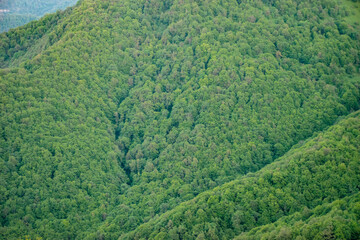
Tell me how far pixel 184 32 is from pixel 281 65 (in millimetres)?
41403

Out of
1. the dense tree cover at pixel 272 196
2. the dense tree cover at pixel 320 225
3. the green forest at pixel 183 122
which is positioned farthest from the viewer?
the green forest at pixel 183 122

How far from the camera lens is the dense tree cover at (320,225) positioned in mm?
73125

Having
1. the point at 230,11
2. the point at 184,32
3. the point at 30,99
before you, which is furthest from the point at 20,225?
the point at 230,11

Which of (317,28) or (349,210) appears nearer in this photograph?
(349,210)

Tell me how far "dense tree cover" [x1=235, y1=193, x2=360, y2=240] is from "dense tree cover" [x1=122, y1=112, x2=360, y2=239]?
649 millimetres

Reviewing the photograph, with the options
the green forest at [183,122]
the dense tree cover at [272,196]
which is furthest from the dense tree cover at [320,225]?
the dense tree cover at [272,196]

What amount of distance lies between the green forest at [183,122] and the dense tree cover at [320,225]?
0.30 metres

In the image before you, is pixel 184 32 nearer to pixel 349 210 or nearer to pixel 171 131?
pixel 171 131

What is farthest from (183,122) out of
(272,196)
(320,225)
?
(320,225)

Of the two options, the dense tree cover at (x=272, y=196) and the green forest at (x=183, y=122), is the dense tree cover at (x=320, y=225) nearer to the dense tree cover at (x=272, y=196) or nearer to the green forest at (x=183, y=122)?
the green forest at (x=183, y=122)

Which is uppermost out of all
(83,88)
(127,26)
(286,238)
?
(127,26)

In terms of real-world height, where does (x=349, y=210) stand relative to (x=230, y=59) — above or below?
below

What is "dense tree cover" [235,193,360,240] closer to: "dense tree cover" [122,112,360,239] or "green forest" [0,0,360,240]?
"green forest" [0,0,360,240]

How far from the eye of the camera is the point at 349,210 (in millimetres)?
78625
